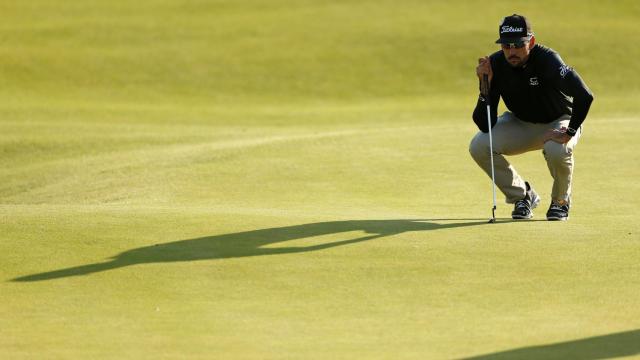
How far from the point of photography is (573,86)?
9.77 metres

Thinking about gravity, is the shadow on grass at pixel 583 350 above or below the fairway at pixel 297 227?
below

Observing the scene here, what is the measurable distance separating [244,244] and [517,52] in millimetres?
2868

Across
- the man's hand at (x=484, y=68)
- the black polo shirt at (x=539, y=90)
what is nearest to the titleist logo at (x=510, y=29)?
the black polo shirt at (x=539, y=90)

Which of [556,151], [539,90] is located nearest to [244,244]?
[556,151]

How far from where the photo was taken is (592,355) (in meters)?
6.49

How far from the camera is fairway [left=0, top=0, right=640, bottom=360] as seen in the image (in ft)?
23.1

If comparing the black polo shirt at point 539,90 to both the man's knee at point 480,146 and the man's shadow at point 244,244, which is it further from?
the man's shadow at point 244,244

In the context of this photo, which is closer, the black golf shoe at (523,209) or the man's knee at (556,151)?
the man's knee at (556,151)

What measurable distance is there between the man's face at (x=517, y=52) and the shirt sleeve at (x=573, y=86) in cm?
23

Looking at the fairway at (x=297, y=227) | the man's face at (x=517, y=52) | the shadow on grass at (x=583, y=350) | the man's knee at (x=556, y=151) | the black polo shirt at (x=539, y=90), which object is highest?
the man's face at (x=517, y=52)

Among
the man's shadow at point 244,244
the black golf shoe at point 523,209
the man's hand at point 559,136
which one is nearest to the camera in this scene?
the man's shadow at point 244,244

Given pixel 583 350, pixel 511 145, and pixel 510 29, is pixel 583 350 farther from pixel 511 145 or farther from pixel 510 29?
pixel 511 145

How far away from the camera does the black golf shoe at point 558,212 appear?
10203mm

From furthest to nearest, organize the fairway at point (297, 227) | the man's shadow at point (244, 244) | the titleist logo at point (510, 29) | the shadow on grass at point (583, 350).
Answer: the titleist logo at point (510, 29) → the man's shadow at point (244, 244) → the fairway at point (297, 227) → the shadow on grass at point (583, 350)
